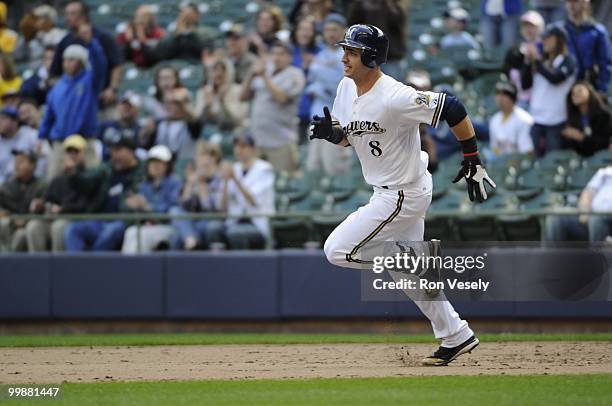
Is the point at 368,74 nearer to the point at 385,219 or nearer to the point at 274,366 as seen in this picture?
the point at 385,219

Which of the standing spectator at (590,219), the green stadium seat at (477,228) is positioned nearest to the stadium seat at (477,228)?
the green stadium seat at (477,228)

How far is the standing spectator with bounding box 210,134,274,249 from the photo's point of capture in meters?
11.3

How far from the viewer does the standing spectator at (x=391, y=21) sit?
12.6 meters

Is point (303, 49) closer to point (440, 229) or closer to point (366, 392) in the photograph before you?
point (440, 229)

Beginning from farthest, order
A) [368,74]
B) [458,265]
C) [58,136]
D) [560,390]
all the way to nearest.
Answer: [58,136] → [458,265] → [368,74] → [560,390]

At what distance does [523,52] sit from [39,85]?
5.87 m

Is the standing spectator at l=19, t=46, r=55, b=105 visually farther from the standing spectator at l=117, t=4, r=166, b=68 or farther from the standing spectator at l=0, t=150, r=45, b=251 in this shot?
the standing spectator at l=0, t=150, r=45, b=251

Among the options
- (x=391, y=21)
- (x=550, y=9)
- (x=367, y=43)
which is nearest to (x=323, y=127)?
(x=367, y=43)

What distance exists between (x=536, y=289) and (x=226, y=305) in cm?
298

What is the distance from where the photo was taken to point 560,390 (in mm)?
6355

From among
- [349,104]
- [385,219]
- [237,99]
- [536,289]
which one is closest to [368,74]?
[349,104]

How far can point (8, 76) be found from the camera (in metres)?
14.9

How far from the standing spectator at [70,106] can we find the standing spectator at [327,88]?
2526 mm

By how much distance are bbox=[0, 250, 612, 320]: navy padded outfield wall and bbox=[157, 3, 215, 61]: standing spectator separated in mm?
3975
